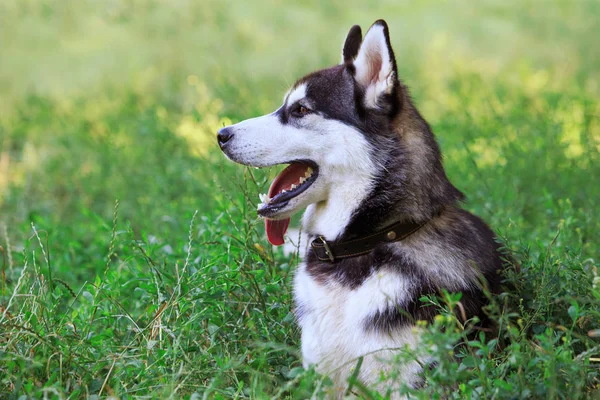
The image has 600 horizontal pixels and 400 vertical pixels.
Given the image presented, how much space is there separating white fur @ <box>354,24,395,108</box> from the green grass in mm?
710

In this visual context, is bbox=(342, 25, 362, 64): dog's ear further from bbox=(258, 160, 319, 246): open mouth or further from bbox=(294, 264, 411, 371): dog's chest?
bbox=(294, 264, 411, 371): dog's chest

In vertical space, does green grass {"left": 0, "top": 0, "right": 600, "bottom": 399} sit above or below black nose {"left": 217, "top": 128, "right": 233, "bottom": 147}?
below

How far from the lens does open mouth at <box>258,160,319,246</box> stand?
2.94 metres

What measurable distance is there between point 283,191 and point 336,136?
322mm

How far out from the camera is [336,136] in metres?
2.90

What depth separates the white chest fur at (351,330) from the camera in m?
2.56

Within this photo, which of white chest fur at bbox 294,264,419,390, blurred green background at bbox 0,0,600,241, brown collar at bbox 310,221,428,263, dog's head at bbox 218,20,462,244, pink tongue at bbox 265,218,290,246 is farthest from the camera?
blurred green background at bbox 0,0,600,241

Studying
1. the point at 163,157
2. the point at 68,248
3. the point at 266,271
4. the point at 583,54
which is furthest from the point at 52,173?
the point at 583,54

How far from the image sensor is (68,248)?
434 centimetres

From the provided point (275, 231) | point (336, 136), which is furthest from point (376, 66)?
point (275, 231)

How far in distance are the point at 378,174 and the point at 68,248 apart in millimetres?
2345

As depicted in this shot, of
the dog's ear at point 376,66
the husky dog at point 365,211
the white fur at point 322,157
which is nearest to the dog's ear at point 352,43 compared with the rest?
the husky dog at point 365,211

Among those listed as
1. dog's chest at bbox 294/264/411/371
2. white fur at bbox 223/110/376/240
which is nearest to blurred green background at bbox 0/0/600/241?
white fur at bbox 223/110/376/240

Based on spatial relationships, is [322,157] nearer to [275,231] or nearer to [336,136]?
[336,136]
